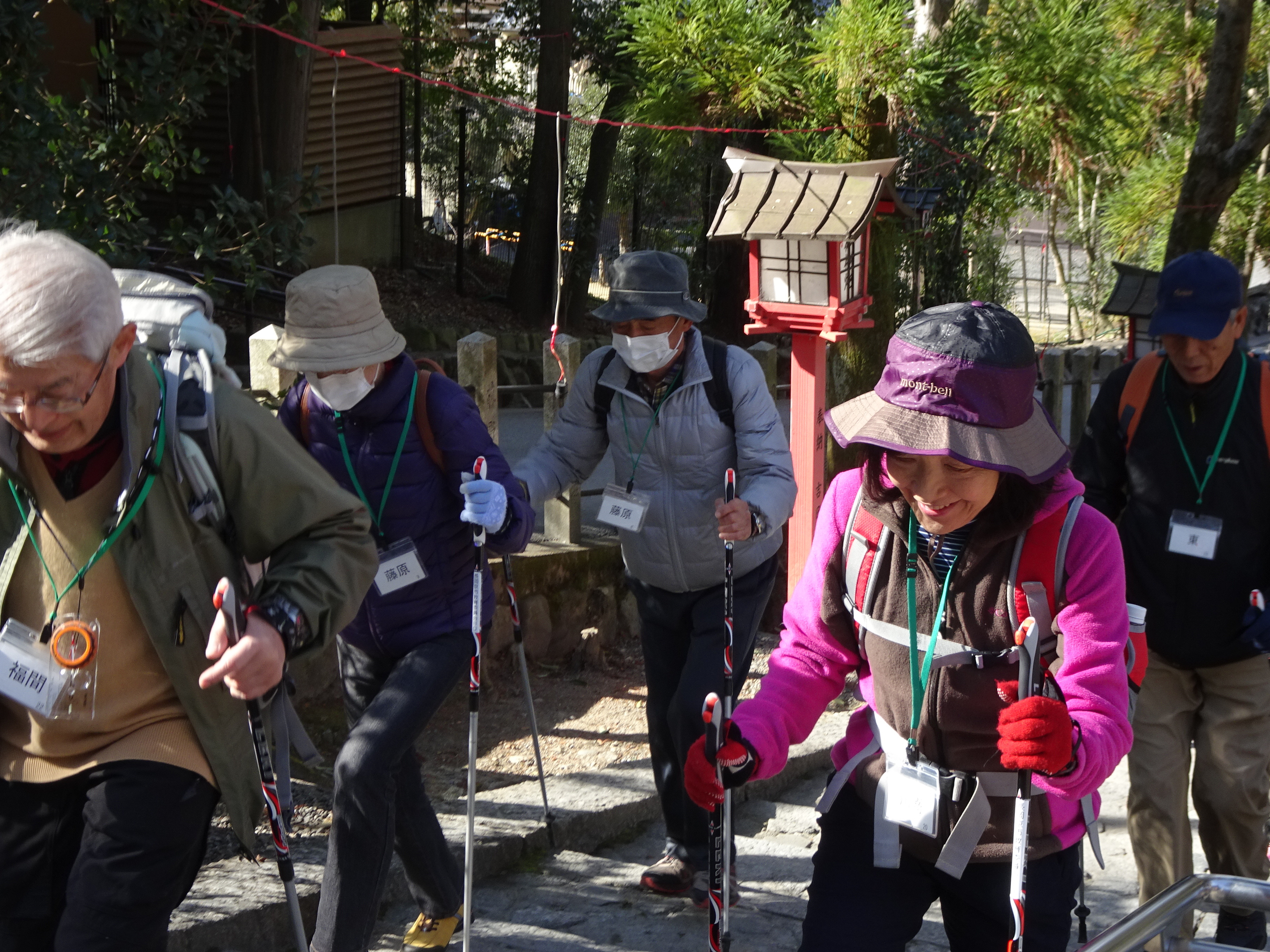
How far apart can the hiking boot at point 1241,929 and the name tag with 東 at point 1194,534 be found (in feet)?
3.61

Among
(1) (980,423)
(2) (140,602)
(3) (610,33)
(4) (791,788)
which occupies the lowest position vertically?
(4) (791,788)

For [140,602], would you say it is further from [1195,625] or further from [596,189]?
[596,189]

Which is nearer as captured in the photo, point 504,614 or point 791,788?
point 791,788

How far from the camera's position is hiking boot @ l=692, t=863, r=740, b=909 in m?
4.31

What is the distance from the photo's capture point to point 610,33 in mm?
7508

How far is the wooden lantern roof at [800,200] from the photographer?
18.7 ft

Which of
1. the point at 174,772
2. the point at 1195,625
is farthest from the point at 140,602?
the point at 1195,625

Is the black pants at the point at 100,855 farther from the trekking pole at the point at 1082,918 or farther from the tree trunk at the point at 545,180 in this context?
the tree trunk at the point at 545,180

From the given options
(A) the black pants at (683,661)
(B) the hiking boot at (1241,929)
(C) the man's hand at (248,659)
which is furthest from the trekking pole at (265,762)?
(B) the hiking boot at (1241,929)

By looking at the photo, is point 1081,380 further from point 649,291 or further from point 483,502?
point 483,502

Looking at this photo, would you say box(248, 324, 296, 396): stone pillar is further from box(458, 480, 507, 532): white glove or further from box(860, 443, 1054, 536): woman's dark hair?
box(860, 443, 1054, 536): woman's dark hair

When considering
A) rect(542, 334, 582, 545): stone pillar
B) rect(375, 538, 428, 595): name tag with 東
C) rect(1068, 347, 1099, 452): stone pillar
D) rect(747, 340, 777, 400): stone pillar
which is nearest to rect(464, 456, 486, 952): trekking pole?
rect(375, 538, 428, 595): name tag with 東

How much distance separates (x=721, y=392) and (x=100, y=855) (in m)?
2.49

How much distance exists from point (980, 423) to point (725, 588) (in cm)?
194
